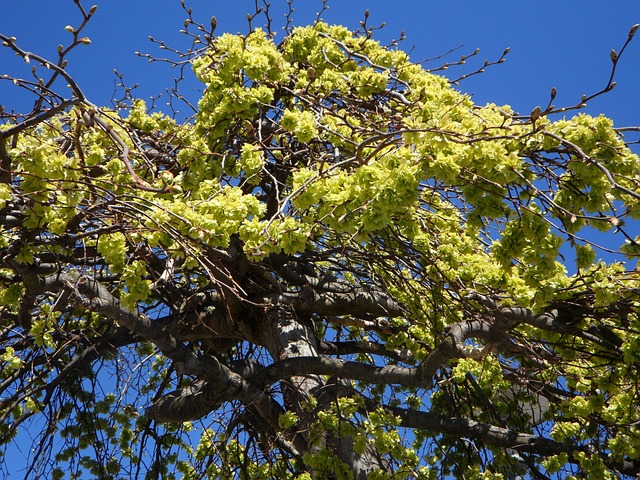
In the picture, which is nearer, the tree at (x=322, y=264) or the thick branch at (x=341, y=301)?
the tree at (x=322, y=264)

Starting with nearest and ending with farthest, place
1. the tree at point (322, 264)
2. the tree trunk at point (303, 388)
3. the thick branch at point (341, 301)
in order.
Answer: the tree at point (322, 264)
the tree trunk at point (303, 388)
the thick branch at point (341, 301)

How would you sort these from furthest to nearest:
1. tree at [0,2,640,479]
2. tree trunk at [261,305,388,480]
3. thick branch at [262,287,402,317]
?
thick branch at [262,287,402,317] < tree trunk at [261,305,388,480] < tree at [0,2,640,479]

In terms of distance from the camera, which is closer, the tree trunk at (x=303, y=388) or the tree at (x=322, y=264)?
the tree at (x=322, y=264)

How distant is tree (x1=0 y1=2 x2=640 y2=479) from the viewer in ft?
13.2

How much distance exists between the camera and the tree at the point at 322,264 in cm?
402

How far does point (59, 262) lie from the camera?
180 inches

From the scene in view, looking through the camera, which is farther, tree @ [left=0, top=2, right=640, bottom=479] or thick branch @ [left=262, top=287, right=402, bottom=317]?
thick branch @ [left=262, top=287, right=402, bottom=317]

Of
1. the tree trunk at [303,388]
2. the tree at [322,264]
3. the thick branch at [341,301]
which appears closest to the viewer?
the tree at [322,264]

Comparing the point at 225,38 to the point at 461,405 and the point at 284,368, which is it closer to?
the point at 284,368

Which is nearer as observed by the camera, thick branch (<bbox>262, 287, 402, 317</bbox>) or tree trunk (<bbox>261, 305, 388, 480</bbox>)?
tree trunk (<bbox>261, 305, 388, 480</bbox>)

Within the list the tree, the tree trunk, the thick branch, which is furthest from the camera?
the thick branch

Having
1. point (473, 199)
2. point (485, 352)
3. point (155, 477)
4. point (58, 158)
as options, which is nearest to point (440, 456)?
point (485, 352)

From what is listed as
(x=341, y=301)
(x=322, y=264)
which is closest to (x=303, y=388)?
(x=341, y=301)

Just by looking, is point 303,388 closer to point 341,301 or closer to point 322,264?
point 341,301
